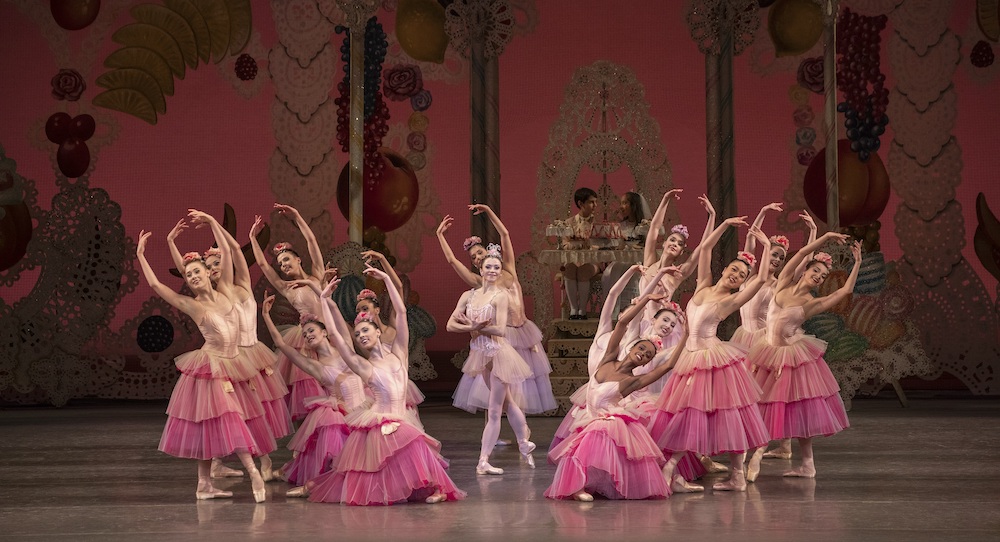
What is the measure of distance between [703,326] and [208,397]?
2366mm

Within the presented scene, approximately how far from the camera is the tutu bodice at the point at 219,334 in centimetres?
583

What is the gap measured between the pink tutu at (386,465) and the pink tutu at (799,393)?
1.75 meters

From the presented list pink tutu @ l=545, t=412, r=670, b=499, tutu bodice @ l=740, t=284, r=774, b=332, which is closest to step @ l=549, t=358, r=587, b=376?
tutu bodice @ l=740, t=284, r=774, b=332

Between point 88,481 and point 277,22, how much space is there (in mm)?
5398

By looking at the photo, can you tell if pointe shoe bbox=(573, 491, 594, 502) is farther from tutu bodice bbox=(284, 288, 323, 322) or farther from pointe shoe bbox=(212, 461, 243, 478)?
tutu bodice bbox=(284, 288, 323, 322)

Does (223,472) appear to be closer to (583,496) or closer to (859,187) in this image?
(583,496)

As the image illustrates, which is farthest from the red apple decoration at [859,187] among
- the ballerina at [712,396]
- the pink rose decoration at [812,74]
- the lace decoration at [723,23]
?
the ballerina at [712,396]

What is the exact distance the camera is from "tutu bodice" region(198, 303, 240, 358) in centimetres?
583

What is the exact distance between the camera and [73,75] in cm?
1031

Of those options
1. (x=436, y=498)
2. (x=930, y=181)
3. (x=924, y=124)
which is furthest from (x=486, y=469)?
(x=924, y=124)

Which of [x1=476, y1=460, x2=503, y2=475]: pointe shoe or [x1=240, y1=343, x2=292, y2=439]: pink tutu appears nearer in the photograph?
[x1=240, y1=343, x2=292, y2=439]: pink tutu

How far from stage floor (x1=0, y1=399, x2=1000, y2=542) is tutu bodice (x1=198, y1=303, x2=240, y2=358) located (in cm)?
68

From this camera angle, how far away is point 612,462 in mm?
5379

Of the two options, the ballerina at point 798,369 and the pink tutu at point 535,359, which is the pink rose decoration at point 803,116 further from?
the ballerina at point 798,369
